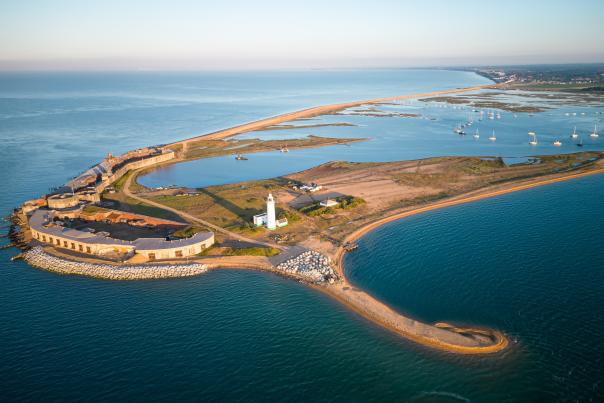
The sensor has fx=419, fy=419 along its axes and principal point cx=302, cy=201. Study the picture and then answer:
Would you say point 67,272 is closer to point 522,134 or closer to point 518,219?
point 518,219

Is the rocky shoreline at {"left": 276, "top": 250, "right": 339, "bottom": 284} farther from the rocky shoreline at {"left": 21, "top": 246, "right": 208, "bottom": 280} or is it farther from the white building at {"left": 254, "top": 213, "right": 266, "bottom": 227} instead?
the white building at {"left": 254, "top": 213, "right": 266, "bottom": 227}

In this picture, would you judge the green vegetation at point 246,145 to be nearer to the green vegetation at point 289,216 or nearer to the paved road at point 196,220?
the paved road at point 196,220

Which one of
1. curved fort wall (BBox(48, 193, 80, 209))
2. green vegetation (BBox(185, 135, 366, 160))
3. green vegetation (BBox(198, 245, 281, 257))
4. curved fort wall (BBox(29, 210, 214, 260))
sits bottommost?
green vegetation (BBox(198, 245, 281, 257))

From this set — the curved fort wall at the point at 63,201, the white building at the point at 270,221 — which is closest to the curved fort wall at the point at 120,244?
the white building at the point at 270,221

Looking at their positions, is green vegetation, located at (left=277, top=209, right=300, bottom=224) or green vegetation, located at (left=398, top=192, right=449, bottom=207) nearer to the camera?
green vegetation, located at (left=277, top=209, right=300, bottom=224)

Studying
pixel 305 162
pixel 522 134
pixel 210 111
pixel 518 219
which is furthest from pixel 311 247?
pixel 210 111

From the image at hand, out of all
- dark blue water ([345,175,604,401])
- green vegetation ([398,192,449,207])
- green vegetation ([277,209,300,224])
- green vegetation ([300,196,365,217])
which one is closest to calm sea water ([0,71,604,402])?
dark blue water ([345,175,604,401])

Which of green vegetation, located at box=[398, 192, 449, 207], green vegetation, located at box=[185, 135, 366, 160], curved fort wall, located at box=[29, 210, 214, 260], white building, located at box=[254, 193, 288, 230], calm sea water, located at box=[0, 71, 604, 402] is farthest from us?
green vegetation, located at box=[185, 135, 366, 160]
